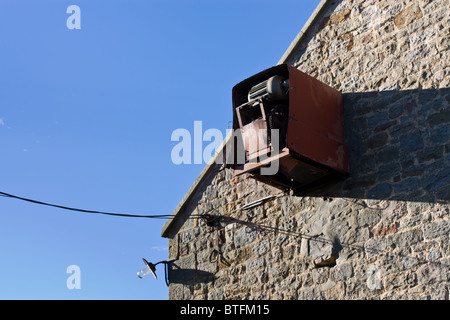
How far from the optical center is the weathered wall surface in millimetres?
6484

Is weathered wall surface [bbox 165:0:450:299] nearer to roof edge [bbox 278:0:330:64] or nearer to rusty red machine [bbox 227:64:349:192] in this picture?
roof edge [bbox 278:0:330:64]

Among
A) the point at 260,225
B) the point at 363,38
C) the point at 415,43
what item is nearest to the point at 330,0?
the point at 363,38

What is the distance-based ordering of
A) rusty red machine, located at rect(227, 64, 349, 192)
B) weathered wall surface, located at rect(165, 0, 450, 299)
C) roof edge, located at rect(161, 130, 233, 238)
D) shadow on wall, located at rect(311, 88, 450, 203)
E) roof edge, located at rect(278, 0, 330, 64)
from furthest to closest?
roof edge, located at rect(161, 130, 233, 238) → roof edge, located at rect(278, 0, 330, 64) → rusty red machine, located at rect(227, 64, 349, 192) → shadow on wall, located at rect(311, 88, 450, 203) → weathered wall surface, located at rect(165, 0, 450, 299)

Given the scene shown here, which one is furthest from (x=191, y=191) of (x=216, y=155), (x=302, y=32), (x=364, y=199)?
(x=364, y=199)

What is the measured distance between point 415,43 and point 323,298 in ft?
9.03

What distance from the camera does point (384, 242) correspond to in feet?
21.7

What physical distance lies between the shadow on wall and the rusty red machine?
15cm

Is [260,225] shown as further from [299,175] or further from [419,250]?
[419,250]

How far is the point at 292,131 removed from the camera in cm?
687

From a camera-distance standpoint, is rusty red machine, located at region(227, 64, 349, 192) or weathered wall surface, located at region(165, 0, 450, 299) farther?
rusty red machine, located at region(227, 64, 349, 192)

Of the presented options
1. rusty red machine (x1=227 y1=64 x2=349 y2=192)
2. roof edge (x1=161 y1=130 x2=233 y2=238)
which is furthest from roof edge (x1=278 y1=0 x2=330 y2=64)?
roof edge (x1=161 y1=130 x2=233 y2=238)

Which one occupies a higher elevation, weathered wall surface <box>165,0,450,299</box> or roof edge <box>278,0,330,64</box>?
roof edge <box>278,0,330,64</box>

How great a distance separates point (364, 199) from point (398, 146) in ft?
2.04

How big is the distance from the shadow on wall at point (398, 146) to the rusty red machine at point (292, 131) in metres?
0.15
